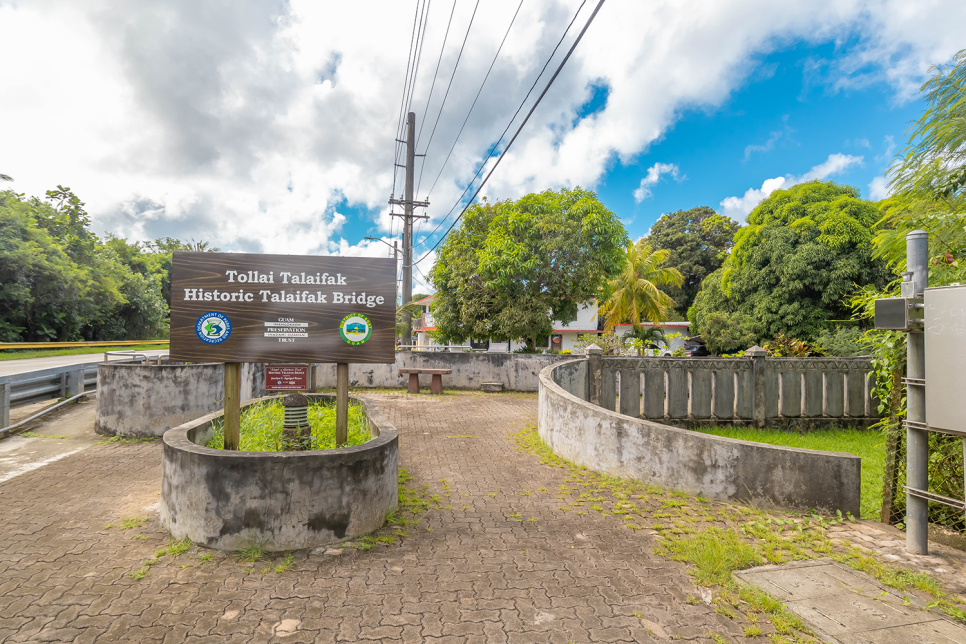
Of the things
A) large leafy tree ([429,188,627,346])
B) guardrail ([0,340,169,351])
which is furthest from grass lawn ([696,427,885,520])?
guardrail ([0,340,169,351])

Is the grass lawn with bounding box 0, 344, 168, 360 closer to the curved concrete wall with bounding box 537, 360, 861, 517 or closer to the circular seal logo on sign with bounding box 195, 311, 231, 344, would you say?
the circular seal logo on sign with bounding box 195, 311, 231, 344

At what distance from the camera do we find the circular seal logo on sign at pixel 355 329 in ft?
15.0

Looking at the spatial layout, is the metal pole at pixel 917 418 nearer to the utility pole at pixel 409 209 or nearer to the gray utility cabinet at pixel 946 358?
the gray utility cabinet at pixel 946 358

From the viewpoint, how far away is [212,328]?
4.40 m

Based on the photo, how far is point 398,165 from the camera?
2164 cm

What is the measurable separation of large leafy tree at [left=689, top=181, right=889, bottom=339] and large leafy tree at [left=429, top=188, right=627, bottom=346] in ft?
33.3

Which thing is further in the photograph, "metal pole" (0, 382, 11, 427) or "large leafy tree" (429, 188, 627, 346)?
"large leafy tree" (429, 188, 627, 346)

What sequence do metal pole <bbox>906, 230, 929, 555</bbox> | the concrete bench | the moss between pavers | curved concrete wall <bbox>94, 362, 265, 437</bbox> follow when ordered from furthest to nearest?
the concrete bench → curved concrete wall <bbox>94, 362, 265, 437</bbox> → metal pole <bbox>906, 230, 929, 555</bbox> → the moss between pavers

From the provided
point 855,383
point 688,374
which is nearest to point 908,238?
point 688,374

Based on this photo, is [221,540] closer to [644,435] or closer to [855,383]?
[644,435]

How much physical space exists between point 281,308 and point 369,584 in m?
2.54

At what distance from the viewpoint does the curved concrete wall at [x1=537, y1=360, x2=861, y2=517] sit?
4371 millimetres

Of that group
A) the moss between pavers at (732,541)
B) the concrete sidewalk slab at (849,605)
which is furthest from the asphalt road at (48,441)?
the concrete sidewalk slab at (849,605)

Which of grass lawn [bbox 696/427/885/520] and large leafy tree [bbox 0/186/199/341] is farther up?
large leafy tree [bbox 0/186/199/341]
